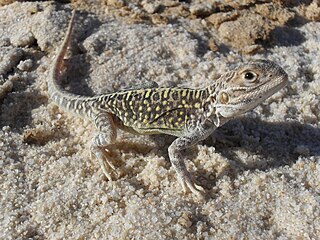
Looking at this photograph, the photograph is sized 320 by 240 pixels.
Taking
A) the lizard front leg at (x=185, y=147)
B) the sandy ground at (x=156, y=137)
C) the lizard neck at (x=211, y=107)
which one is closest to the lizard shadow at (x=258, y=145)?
the sandy ground at (x=156, y=137)

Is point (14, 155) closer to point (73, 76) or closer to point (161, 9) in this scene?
point (73, 76)

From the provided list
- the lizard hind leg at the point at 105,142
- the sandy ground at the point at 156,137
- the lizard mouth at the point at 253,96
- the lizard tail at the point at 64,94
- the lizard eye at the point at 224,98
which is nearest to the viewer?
the sandy ground at the point at 156,137

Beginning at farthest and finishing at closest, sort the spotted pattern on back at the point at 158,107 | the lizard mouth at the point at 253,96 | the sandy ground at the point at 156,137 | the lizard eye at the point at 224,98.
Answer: the spotted pattern on back at the point at 158,107 < the lizard eye at the point at 224,98 < the lizard mouth at the point at 253,96 < the sandy ground at the point at 156,137

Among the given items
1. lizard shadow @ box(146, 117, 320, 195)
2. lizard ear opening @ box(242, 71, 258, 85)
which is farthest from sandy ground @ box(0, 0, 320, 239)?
lizard ear opening @ box(242, 71, 258, 85)

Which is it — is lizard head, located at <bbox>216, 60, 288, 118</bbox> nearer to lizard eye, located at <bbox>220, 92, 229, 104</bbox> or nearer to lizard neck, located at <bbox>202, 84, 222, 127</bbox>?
lizard eye, located at <bbox>220, 92, 229, 104</bbox>

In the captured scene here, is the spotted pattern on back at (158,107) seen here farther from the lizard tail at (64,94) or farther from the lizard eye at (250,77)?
the lizard eye at (250,77)

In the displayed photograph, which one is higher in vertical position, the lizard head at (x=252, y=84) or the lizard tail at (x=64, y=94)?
the lizard head at (x=252, y=84)
